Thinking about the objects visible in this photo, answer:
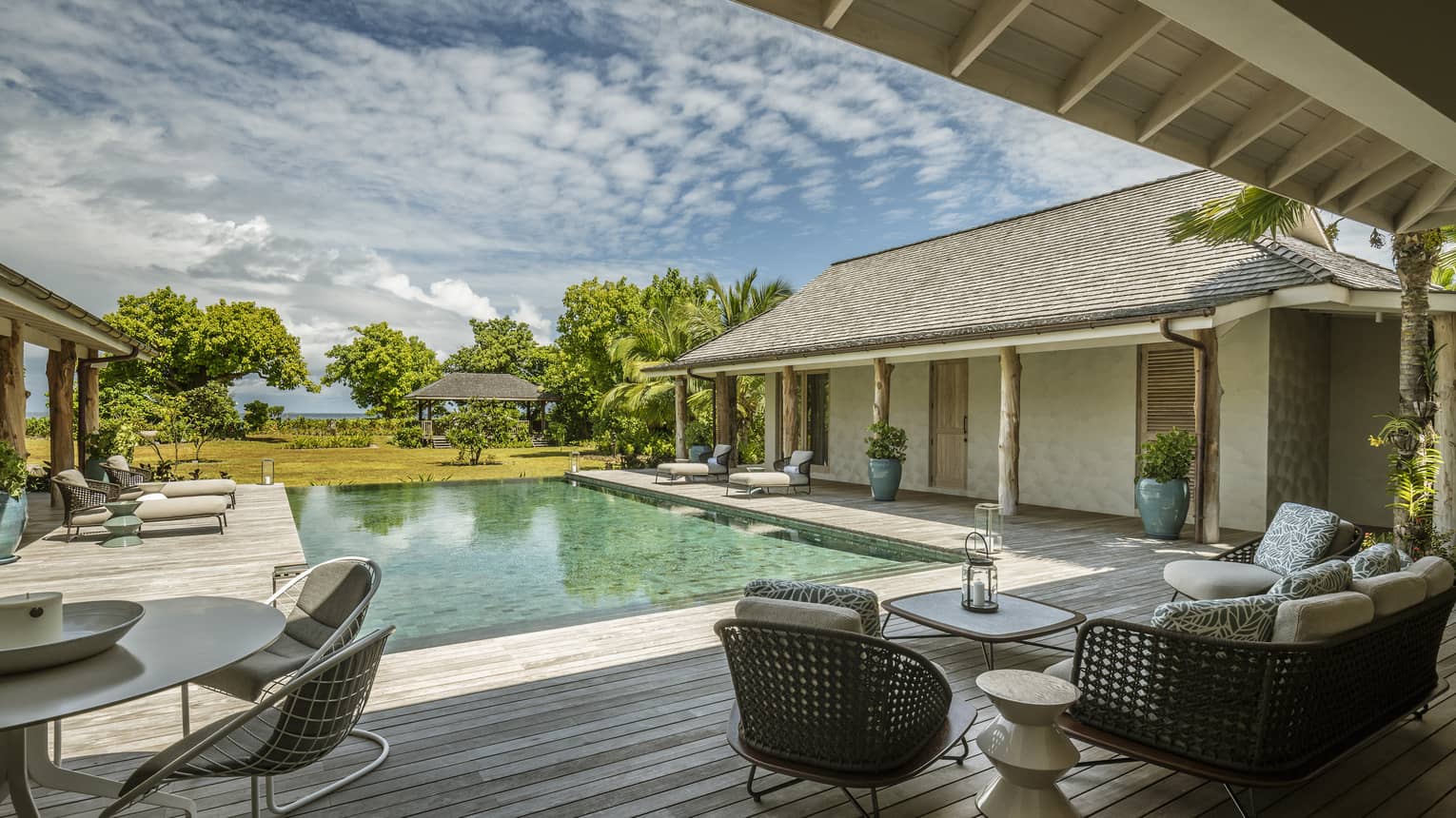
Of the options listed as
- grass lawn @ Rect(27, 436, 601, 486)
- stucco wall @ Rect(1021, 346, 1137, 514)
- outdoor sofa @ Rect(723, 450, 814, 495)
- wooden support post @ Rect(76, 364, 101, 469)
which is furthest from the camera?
grass lawn @ Rect(27, 436, 601, 486)

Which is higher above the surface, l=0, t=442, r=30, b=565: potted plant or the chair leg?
l=0, t=442, r=30, b=565: potted plant

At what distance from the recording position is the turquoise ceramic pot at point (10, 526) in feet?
24.2

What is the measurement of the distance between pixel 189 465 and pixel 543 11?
61.5 ft

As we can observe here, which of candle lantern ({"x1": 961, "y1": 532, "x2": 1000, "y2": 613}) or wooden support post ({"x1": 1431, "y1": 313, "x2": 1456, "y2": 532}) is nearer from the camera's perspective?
candle lantern ({"x1": 961, "y1": 532, "x2": 1000, "y2": 613})

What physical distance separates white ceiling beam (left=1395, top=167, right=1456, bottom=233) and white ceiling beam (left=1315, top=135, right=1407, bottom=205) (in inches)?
19.1

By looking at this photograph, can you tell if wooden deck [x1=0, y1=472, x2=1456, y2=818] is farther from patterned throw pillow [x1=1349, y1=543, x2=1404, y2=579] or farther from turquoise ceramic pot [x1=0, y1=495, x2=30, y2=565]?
turquoise ceramic pot [x1=0, y1=495, x2=30, y2=565]

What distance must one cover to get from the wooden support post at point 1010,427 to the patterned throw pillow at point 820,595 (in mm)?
8196

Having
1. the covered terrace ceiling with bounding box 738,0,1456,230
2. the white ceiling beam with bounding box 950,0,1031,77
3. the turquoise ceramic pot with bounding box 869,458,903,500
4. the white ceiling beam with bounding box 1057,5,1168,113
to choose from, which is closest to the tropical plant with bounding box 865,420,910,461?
the turquoise ceramic pot with bounding box 869,458,903,500

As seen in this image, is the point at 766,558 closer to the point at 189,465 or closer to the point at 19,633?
the point at 19,633

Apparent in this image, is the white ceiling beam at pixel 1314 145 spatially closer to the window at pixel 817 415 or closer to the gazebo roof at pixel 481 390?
the window at pixel 817 415

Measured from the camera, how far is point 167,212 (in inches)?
1266

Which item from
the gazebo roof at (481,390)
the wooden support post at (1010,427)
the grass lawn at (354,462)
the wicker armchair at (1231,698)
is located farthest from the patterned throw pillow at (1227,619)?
the gazebo roof at (481,390)

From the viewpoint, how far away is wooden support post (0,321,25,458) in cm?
991

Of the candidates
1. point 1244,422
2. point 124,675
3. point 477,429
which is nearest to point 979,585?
point 124,675
